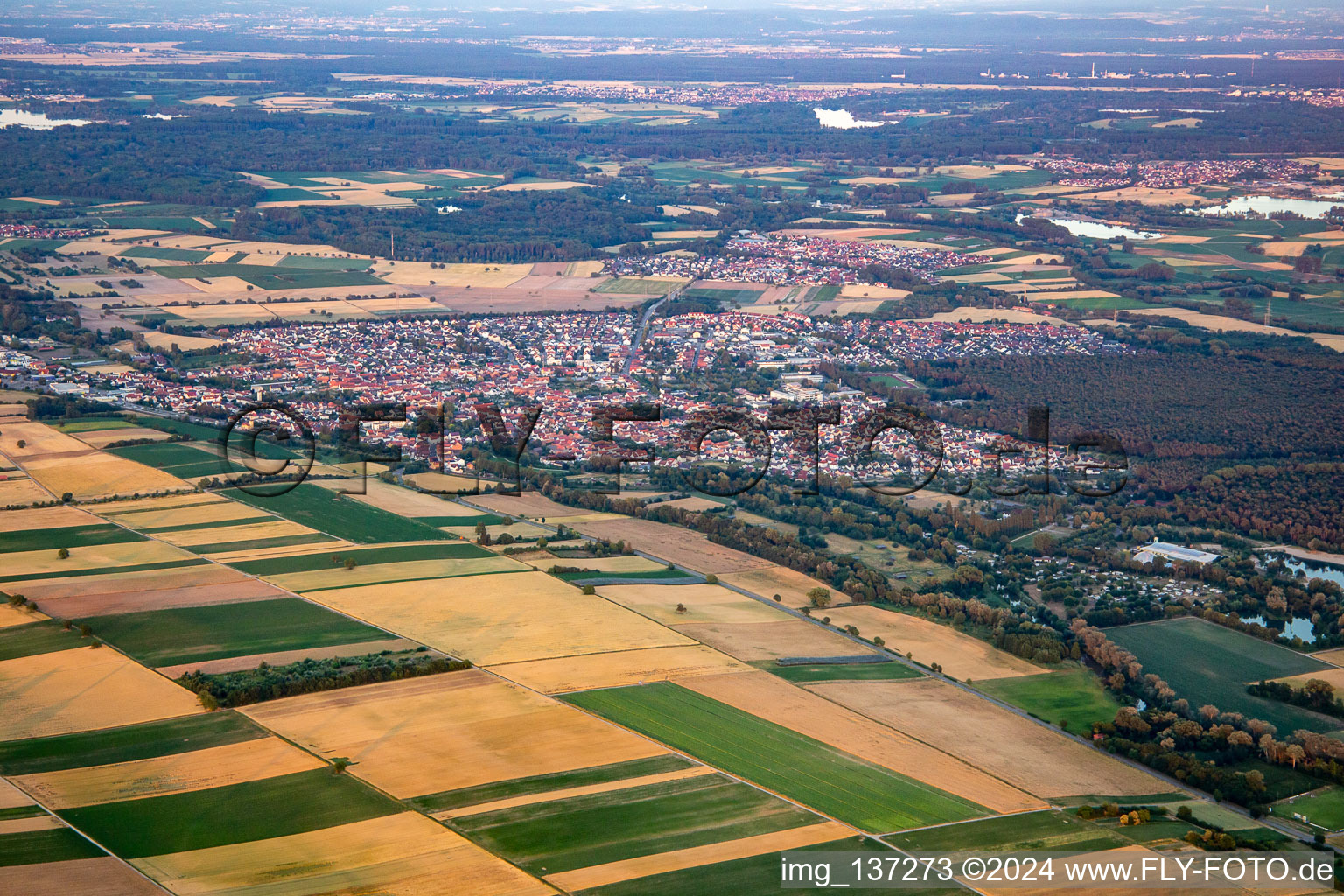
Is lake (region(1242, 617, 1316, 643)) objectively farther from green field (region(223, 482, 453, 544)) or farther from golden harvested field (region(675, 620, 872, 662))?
green field (region(223, 482, 453, 544))

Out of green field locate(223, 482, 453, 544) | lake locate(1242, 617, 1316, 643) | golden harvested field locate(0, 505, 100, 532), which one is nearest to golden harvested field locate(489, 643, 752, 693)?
green field locate(223, 482, 453, 544)

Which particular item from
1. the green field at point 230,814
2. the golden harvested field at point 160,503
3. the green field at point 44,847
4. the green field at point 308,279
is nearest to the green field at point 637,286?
the green field at point 308,279

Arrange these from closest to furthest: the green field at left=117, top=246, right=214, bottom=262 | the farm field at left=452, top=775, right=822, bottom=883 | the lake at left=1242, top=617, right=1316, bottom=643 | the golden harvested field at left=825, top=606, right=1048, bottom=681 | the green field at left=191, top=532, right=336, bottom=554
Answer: the farm field at left=452, top=775, right=822, bottom=883 < the golden harvested field at left=825, top=606, right=1048, bottom=681 < the lake at left=1242, top=617, right=1316, bottom=643 < the green field at left=191, top=532, right=336, bottom=554 < the green field at left=117, top=246, right=214, bottom=262

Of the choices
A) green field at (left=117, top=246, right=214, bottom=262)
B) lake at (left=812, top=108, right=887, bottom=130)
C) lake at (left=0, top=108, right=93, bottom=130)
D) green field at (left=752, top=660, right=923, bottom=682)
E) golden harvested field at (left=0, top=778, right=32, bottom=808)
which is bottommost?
green field at (left=752, top=660, right=923, bottom=682)

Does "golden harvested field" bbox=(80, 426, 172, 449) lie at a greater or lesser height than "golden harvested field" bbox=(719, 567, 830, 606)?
greater

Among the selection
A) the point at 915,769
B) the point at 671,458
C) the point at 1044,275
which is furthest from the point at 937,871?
the point at 1044,275

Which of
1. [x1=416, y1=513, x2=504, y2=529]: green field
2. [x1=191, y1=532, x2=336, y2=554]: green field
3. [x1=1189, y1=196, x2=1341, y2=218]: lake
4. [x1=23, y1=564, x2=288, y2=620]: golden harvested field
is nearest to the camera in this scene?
[x1=23, y1=564, x2=288, y2=620]: golden harvested field

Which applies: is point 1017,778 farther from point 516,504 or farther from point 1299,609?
point 516,504

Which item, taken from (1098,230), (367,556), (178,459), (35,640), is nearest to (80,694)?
(35,640)
